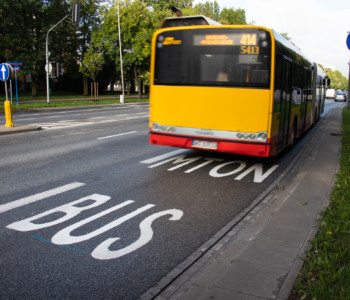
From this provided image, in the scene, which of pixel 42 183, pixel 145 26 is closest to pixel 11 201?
pixel 42 183

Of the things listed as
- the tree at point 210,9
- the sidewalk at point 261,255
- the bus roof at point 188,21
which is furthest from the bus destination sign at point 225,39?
the tree at point 210,9

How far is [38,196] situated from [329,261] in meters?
4.33

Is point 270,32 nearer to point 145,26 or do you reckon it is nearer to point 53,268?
point 53,268

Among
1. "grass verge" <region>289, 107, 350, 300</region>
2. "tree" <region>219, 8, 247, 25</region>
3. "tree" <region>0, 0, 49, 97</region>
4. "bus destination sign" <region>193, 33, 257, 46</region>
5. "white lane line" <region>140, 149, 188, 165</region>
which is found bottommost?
"grass verge" <region>289, 107, 350, 300</region>

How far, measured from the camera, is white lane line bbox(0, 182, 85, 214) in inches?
216

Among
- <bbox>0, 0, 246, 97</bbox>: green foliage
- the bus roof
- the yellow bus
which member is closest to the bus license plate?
the yellow bus

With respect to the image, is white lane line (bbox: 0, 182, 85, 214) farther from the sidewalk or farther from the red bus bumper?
the sidewalk

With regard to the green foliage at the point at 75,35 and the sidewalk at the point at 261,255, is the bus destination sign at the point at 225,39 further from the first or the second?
the green foliage at the point at 75,35

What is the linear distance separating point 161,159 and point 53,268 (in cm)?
563

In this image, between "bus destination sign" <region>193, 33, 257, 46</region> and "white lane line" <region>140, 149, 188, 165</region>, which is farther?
"white lane line" <region>140, 149, 188, 165</region>

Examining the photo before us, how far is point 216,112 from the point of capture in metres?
7.96

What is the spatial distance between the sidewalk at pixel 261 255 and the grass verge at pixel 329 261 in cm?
10

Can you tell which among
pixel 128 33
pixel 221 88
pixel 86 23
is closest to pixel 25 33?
pixel 128 33

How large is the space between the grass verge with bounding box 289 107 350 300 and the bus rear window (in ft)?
10.5
